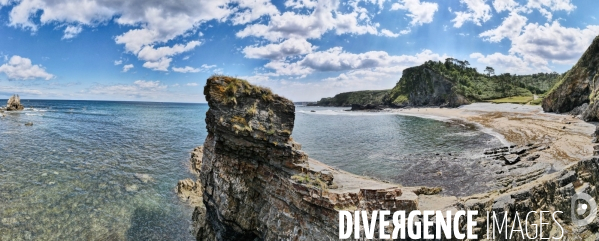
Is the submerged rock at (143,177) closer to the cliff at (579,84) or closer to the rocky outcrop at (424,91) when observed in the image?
the cliff at (579,84)

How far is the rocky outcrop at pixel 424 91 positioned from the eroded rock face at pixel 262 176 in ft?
406

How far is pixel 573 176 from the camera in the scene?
12.9 metres

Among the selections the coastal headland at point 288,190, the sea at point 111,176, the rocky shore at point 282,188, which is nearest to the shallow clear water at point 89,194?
the sea at point 111,176

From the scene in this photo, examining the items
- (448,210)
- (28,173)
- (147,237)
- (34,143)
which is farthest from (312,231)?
(34,143)

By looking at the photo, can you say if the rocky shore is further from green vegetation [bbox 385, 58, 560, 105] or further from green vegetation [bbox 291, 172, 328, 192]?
green vegetation [bbox 385, 58, 560, 105]

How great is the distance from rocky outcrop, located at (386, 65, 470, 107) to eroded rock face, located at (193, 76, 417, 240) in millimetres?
123726

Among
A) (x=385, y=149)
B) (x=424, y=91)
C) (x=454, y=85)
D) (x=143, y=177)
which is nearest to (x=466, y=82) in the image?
(x=454, y=85)

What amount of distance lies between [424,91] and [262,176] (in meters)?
156

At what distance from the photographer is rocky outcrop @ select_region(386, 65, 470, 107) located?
5069 inches

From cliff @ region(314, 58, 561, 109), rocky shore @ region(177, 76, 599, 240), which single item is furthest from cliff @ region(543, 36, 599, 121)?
cliff @ region(314, 58, 561, 109)

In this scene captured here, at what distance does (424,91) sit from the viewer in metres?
153

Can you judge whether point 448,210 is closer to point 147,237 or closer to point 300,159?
point 300,159

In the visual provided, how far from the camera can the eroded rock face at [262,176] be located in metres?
10.5

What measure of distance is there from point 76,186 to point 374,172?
23.9m
